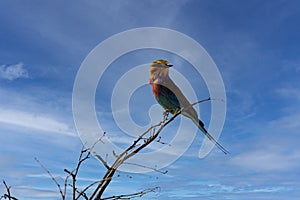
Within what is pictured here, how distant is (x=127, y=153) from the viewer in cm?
212

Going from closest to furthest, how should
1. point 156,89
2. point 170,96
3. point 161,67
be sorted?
point 170,96 < point 156,89 < point 161,67

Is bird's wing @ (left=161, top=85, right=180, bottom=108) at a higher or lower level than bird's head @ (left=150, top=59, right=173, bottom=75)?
lower

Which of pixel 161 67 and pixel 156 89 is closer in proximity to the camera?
pixel 156 89

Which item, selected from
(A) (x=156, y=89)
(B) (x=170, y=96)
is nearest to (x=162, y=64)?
(A) (x=156, y=89)

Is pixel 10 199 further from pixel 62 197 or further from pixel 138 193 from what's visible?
pixel 138 193

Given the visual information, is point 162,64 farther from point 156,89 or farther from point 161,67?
point 156,89

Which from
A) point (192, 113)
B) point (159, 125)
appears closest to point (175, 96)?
point (192, 113)

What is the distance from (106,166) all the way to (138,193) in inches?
11.2

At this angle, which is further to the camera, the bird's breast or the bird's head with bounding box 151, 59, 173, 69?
the bird's head with bounding box 151, 59, 173, 69

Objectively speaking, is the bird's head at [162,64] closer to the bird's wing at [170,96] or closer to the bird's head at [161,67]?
the bird's head at [161,67]

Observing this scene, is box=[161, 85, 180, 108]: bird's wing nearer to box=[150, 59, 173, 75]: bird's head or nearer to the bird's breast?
the bird's breast

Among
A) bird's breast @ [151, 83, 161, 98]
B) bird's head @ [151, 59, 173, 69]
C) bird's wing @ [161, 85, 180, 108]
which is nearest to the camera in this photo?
bird's wing @ [161, 85, 180, 108]

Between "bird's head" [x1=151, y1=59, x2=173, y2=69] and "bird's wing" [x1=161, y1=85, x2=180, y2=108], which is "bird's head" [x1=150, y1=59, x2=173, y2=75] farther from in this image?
"bird's wing" [x1=161, y1=85, x2=180, y2=108]

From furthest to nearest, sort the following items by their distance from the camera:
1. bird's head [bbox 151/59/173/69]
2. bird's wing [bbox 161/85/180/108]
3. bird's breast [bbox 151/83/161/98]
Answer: bird's head [bbox 151/59/173/69], bird's breast [bbox 151/83/161/98], bird's wing [bbox 161/85/180/108]
